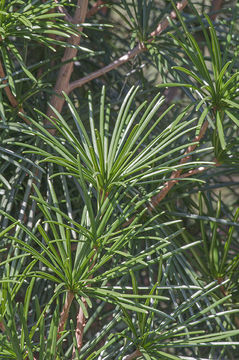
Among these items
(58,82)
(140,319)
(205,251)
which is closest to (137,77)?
(58,82)

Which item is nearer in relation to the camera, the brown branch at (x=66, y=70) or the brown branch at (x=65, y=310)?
the brown branch at (x=65, y=310)

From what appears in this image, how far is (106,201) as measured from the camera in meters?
0.40

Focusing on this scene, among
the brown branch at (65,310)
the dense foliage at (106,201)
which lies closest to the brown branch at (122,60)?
the dense foliage at (106,201)

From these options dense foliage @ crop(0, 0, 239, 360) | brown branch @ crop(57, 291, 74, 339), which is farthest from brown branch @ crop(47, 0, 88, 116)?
brown branch @ crop(57, 291, 74, 339)

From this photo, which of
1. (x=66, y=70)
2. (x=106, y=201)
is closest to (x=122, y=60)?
(x=66, y=70)

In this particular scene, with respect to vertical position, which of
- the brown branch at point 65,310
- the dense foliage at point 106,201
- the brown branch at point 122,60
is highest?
the brown branch at point 122,60

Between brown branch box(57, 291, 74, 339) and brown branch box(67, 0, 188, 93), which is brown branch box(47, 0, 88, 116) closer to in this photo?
brown branch box(67, 0, 188, 93)

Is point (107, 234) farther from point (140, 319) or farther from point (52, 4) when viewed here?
point (52, 4)

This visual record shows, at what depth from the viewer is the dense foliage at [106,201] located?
39cm

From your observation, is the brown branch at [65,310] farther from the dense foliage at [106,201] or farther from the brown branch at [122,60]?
the brown branch at [122,60]

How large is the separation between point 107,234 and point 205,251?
0.65ft

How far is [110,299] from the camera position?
0.39 metres

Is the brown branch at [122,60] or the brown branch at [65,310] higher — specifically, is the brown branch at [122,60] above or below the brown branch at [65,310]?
above

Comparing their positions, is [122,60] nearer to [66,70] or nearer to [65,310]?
[66,70]
